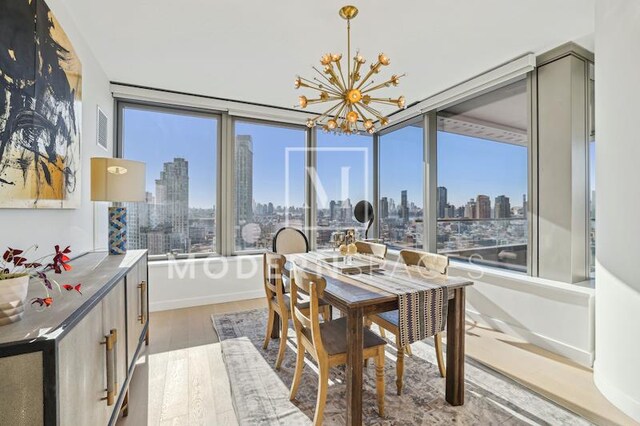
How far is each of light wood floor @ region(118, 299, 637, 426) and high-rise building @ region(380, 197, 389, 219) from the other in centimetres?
236

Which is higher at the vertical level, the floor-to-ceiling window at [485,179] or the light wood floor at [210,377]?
the floor-to-ceiling window at [485,179]

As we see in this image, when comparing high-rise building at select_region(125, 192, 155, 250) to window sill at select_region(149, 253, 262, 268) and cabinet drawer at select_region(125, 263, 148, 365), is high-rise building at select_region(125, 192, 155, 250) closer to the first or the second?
window sill at select_region(149, 253, 262, 268)

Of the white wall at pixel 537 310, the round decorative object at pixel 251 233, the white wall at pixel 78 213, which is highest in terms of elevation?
the white wall at pixel 78 213

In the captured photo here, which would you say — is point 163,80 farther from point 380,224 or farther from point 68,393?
point 380,224

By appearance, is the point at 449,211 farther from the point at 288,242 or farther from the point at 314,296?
the point at 314,296

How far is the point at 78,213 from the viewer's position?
2.39 metres

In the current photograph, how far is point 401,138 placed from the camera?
4816 mm

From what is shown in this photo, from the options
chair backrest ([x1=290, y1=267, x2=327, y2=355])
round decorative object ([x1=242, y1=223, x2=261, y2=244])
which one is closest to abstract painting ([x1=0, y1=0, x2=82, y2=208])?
chair backrest ([x1=290, y1=267, x2=327, y2=355])

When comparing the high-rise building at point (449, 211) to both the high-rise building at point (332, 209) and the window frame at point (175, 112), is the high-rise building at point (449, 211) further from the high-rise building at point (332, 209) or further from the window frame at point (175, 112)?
the window frame at point (175, 112)

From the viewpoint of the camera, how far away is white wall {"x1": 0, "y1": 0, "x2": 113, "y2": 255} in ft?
5.26

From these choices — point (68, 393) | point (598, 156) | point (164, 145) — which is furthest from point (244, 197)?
point (598, 156)

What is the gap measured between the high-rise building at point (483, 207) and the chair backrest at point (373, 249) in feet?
4.32

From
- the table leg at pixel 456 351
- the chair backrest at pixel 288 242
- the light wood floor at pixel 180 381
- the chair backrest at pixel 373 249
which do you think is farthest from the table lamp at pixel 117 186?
the table leg at pixel 456 351

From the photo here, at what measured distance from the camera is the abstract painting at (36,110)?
145cm
